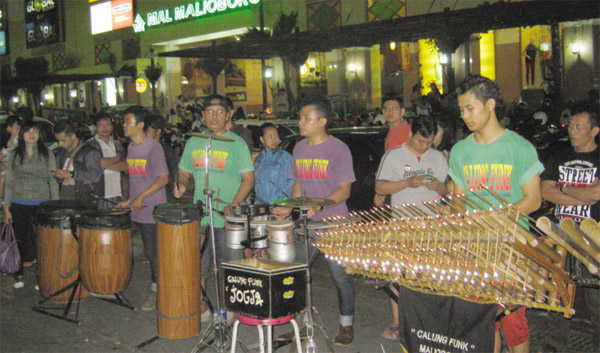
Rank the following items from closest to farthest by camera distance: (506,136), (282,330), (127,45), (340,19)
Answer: (506,136)
(282,330)
(340,19)
(127,45)

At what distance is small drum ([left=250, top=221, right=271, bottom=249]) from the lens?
17.5 feet

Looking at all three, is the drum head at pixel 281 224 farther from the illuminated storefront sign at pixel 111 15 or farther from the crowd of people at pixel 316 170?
the illuminated storefront sign at pixel 111 15

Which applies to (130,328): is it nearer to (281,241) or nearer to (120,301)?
(120,301)

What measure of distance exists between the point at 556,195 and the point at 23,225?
6.50 meters

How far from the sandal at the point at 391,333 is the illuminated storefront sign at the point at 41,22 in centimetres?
5135

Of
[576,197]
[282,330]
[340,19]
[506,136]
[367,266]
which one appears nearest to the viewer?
[367,266]

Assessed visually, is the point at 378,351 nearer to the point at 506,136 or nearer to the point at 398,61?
the point at 506,136

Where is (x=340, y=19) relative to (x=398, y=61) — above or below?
above

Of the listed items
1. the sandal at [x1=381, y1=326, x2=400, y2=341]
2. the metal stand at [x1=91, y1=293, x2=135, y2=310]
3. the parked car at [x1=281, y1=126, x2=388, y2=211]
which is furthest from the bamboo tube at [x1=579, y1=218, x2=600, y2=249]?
the parked car at [x1=281, y1=126, x2=388, y2=211]

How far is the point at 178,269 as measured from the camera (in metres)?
5.66

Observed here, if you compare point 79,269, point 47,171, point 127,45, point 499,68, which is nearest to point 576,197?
point 79,269

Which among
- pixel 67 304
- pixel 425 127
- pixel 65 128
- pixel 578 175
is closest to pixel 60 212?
pixel 67 304

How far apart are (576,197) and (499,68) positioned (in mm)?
20114

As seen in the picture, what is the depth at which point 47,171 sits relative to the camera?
7.84 meters
